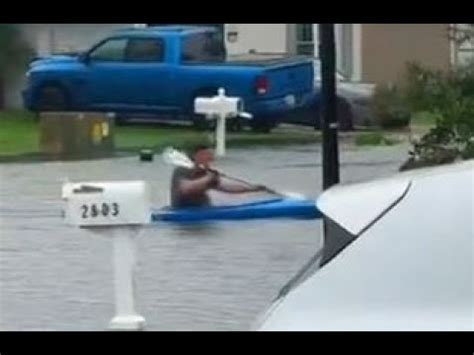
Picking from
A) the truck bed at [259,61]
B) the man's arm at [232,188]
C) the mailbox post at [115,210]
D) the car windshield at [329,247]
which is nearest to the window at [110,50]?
the truck bed at [259,61]

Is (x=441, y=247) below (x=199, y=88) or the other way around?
the other way around

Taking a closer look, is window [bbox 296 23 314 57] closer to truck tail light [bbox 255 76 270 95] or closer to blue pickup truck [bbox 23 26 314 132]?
blue pickup truck [bbox 23 26 314 132]

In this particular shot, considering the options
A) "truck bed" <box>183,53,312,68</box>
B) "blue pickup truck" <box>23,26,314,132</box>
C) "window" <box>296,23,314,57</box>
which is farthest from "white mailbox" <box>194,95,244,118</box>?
"window" <box>296,23,314,57</box>

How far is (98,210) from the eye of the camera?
28.8 ft

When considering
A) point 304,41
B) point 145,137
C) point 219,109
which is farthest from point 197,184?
point 304,41

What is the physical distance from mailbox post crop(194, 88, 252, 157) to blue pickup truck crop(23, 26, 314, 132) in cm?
132

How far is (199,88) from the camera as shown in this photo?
87.1ft

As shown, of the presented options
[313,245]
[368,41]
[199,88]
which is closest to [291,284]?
[313,245]

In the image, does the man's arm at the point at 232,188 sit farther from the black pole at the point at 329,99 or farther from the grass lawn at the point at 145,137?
the grass lawn at the point at 145,137

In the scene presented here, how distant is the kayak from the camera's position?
46.9 feet

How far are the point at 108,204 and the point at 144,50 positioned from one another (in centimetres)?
1857
